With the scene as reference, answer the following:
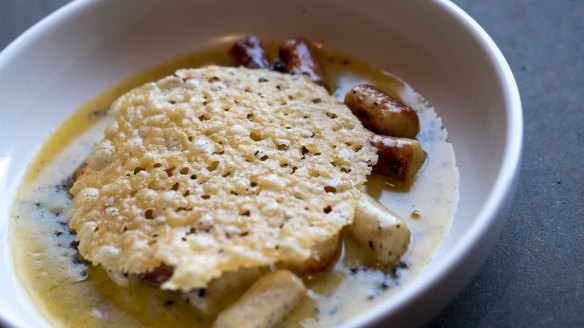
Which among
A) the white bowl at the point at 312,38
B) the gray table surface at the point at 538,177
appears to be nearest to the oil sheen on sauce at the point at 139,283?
the white bowl at the point at 312,38

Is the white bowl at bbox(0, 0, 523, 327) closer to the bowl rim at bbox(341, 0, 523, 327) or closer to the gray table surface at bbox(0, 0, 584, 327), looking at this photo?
the bowl rim at bbox(341, 0, 523, 327)

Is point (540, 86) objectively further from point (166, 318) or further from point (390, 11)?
point (166, 318)

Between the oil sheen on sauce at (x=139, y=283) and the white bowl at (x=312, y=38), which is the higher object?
the white bowl at (x=312, y=38)

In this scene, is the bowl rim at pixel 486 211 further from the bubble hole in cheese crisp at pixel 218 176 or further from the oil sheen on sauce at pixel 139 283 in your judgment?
the bubble hole in cheese crisp at pixel 218 176

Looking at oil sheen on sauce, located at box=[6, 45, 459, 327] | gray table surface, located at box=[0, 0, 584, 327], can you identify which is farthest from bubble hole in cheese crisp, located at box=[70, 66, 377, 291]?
gray table surface, located at box=[0, 0, 584, 327]

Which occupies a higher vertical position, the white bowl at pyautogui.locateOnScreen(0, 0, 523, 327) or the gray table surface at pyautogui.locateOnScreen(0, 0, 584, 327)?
the white bowl at pyautogui.locateOnScreen(0, 0, 523, 327)
